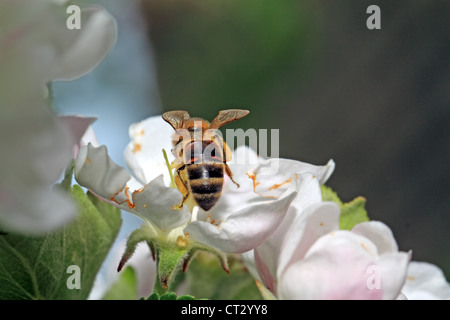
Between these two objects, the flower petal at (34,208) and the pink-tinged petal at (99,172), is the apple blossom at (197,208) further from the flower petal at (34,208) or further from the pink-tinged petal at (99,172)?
the flower petal at (34,208)

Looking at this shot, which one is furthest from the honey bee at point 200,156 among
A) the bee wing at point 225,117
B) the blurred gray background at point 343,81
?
the blurred gray background at point 343,81

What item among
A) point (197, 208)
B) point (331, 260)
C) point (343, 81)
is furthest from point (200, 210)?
point (343, 81)

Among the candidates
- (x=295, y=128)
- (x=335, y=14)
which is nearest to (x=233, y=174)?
(x=295, y=128)

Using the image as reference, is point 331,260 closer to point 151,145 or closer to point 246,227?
point 246,227

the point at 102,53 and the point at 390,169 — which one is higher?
the point at 102,53

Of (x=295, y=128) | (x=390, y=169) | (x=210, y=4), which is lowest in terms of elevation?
(x=390, y=169)

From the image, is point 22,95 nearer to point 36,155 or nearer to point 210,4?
point 36,155

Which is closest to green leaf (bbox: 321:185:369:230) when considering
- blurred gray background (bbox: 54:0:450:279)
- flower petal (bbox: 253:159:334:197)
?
flower petal (bbox: 253:159:334:197)
